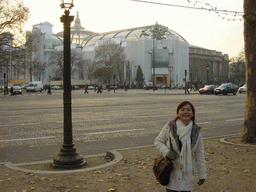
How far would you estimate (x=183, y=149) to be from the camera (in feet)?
11.7

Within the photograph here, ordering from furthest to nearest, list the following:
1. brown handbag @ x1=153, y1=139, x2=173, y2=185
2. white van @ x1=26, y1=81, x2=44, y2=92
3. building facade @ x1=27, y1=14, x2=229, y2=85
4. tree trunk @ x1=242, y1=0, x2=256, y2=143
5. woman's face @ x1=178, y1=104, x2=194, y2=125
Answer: building facade @ x1=27, y1=14, x2=229, y2=85, white van @ x1=26, y1=81, x2=44, y2=92, tree trunk @ x1=242, y1=0, x2=256, y2=143, woman's face @ x1=178, y1=104, x2=194, y2=125, brown handbag @ x1=153, y1=139, x2=173, y2=185

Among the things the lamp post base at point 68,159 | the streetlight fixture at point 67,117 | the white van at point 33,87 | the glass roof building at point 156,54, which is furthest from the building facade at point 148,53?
the lamp post base at point 68,159

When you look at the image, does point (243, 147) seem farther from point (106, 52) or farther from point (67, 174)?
point (106, 52)

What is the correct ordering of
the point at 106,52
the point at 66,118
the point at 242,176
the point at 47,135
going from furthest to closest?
the point at 106,52 → the point at 47,135 → the point at 66,118 → the point at 242,176

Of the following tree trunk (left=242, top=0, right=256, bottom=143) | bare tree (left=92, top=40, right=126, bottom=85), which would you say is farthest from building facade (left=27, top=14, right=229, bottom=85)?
tree trunk (left=242, top=0, right=256, bottom=143)

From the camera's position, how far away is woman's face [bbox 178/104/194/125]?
3.65m

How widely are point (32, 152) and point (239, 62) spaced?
357 ft

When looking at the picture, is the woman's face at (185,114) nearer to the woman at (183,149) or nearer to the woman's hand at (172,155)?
the woman at (183,149)

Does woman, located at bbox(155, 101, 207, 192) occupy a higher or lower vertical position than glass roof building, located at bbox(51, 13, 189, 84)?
lower

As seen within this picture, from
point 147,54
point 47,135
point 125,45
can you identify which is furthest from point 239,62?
point 47,135

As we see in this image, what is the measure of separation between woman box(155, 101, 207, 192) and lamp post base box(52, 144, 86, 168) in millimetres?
3505

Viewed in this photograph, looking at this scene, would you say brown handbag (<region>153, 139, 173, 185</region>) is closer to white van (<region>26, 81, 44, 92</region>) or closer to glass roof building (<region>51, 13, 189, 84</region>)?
white van (<region>26, 81, 44, 92</region>)

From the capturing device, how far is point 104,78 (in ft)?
349

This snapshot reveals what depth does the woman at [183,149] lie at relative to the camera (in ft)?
11.7
